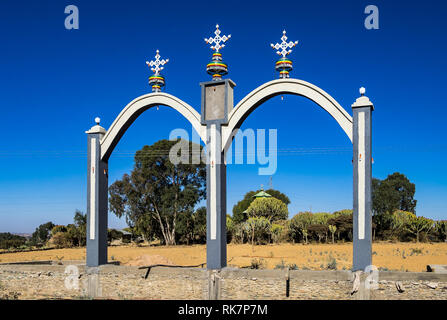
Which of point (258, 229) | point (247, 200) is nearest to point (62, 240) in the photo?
point (258, 229)

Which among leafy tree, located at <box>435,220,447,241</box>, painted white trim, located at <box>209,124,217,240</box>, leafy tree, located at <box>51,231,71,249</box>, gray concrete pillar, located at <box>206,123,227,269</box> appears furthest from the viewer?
leafy tree, located at <box>51,231,71,249</box>

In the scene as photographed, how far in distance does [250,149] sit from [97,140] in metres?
4.59

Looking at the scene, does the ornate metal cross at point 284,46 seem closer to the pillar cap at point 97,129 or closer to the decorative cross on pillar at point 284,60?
the decorative cross on pillar at point 284,60

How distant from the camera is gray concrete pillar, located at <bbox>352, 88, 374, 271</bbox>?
366 inches

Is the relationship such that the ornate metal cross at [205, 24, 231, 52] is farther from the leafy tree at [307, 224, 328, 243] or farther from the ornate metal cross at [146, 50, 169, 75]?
the leafy tree at [307, 224, 328, 243]

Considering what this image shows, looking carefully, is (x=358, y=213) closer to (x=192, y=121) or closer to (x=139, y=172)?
(x=192, y=121)

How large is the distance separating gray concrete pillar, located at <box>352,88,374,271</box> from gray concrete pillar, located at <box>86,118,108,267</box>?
6917 millimetres

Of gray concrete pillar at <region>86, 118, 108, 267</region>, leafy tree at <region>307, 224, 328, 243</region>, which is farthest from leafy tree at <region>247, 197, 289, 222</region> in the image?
gray concrete pillar at <region>86, 118, 108, 267</region>

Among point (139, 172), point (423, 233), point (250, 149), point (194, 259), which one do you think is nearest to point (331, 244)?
point (423, 233)

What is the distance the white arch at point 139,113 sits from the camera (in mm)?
11344

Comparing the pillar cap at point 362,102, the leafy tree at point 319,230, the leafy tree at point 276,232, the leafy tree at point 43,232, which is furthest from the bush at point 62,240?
the pillar cap at point 362,102

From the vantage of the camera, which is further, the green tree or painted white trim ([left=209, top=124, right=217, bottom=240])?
the green tree

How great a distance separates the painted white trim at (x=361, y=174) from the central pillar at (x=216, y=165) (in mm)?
3310

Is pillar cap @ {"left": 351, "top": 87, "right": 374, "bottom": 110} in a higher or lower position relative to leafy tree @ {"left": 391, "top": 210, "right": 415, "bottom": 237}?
higher
